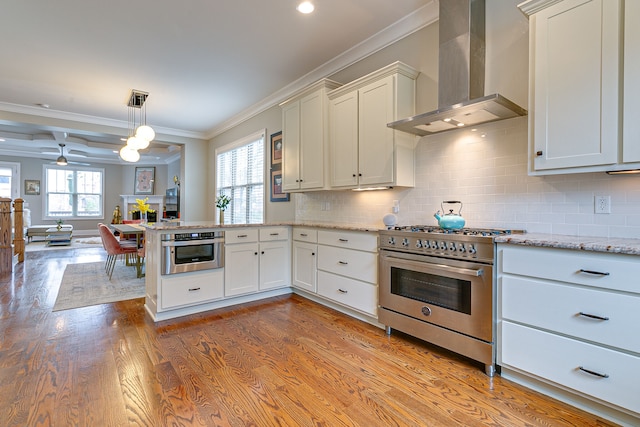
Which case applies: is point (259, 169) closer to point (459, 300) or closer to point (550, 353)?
point (459, 300)

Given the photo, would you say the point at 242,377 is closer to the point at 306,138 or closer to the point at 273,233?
the point at 273,233

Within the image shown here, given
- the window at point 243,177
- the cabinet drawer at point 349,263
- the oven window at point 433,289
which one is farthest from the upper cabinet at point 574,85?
the window at point 243,177

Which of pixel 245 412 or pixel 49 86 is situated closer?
pixel 245 412

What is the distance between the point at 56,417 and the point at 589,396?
2753mm

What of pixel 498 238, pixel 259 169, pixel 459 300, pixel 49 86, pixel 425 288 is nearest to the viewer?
pixel 498 238

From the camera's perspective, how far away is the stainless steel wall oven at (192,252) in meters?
3.06

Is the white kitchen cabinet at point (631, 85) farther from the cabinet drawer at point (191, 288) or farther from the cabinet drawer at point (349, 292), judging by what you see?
the cabinet drawer at point (191, 288)

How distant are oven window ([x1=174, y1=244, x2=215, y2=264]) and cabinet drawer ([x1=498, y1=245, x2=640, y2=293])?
8.65 ft

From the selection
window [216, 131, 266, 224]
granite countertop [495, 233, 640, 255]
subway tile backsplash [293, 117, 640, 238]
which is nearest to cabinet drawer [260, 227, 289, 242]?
subway tile backsplash [293, 117, 640, 238]

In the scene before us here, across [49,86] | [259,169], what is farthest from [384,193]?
[49,86]

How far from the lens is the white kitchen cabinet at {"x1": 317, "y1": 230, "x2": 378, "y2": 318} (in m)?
2.89

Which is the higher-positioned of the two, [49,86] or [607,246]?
[49,86]

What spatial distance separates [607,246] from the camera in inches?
61.8

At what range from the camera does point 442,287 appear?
2.33 metres
